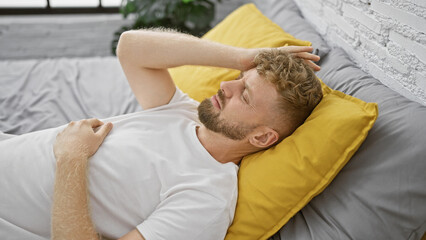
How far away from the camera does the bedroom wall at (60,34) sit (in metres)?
3.37

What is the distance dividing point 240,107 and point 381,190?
459 millimetres

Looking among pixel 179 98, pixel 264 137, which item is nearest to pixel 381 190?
pixel 264 137

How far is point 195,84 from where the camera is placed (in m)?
1.56

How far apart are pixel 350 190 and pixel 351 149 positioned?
4.3 inches

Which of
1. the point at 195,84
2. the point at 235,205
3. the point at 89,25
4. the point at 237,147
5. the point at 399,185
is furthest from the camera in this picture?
the point at 89,25

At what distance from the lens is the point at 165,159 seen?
3.73 ft

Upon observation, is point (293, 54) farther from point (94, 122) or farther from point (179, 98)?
point (94, 122)

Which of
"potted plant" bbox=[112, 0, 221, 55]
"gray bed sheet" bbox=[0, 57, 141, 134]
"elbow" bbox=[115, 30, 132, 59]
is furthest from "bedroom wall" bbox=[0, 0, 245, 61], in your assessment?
"elbow" bbox=[115, 30, 132, 59]

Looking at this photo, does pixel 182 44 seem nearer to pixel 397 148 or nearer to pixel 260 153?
pixel 260 153

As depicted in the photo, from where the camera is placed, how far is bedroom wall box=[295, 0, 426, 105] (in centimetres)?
104

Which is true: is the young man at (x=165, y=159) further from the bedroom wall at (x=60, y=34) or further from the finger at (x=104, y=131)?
the bedroom wall at (x=60, y=34)

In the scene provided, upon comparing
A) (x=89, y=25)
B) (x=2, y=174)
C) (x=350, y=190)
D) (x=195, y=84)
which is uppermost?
(x=350, y=190)

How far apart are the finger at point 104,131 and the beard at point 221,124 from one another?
325 mm

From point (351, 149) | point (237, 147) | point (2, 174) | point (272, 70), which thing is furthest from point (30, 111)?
point (351, 149)
